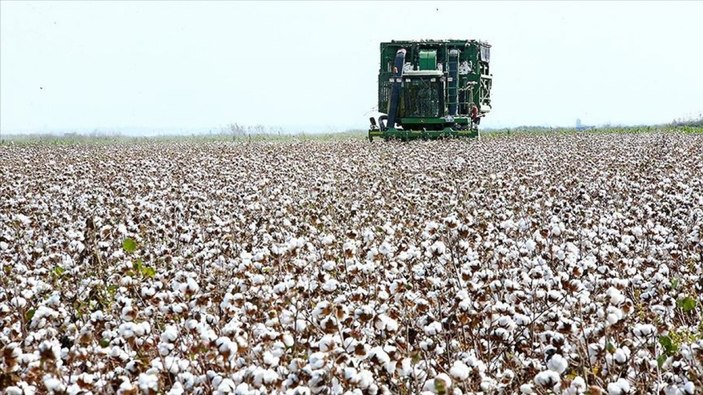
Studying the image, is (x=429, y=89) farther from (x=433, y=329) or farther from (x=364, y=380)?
(x=364, y=380)

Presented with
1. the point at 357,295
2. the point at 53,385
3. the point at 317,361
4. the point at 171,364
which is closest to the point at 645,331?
the point at 357,295

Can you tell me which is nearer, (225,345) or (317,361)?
(317,361)

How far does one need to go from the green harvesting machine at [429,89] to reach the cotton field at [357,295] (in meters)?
17.2

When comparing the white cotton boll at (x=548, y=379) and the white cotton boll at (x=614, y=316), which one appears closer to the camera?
the white cotton boll at (x=548, y=379)

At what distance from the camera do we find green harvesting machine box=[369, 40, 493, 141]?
30.5 meters

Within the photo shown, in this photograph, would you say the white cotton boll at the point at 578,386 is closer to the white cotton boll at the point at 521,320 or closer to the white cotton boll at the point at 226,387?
the white cotton boll at the point at 521,320

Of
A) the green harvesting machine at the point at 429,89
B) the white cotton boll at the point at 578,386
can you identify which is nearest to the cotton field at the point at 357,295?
the white cotton boll at the point at 578,386

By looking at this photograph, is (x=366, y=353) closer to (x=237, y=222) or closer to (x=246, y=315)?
(x=246, y=315)

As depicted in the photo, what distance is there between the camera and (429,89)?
30.6 m

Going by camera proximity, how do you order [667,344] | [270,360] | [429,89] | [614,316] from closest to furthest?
[270,360]
[614,316]
[667,344]
[429,89]

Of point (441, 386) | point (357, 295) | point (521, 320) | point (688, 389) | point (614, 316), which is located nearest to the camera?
point (441, 386)

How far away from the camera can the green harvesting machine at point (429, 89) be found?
30.5 m

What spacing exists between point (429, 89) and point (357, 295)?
1017 inches

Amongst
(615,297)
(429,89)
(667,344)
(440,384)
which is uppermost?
(429,89)
